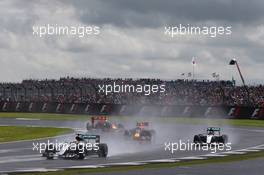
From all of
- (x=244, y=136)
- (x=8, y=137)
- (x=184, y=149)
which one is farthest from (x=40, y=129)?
(x=184, y=149)

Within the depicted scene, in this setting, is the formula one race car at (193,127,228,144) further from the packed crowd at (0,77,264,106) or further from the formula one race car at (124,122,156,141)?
the packed crowd at (0,77,264,106)

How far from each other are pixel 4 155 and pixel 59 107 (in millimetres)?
45730

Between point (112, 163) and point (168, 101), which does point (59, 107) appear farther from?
point (112, 163)

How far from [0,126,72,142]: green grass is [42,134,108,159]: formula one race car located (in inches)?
481

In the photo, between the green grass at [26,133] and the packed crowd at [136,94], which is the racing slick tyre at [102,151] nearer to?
the green grass at [26,133]

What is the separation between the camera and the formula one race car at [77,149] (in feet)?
80.1

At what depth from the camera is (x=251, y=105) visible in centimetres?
6038

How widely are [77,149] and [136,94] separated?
130ft

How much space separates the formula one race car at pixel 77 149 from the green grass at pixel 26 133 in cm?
1222

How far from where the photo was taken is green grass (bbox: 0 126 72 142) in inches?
1542

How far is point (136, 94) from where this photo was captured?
63.9m
